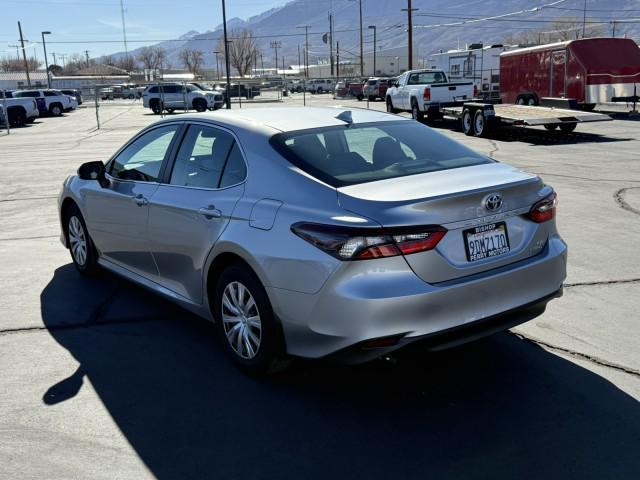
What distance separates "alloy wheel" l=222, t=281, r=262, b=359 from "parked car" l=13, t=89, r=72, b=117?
42.1 metres

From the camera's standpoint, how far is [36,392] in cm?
418

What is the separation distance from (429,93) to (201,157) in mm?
20583

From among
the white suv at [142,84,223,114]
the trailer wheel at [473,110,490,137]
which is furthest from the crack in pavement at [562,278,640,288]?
the white suv at [142,84,223,114]

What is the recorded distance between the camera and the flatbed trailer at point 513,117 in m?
17.6

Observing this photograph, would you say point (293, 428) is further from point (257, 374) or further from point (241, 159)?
point (241, 159)

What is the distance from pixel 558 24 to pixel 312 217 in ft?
530

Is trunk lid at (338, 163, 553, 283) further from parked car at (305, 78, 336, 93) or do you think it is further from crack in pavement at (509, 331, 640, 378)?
parked car at (305, 78, 336, 93)

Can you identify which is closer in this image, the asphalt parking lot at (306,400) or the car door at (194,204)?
the asphalt parking lot at (306,400)

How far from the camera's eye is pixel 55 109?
142 feet

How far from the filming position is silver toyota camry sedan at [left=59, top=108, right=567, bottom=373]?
347 cm

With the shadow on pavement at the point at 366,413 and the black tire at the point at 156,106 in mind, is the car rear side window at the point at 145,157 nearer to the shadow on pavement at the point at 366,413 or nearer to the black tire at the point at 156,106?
the shadow on pavement at the point at 366,413

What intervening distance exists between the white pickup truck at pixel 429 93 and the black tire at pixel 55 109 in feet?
85.4

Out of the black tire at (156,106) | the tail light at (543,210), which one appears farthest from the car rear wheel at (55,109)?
the tail light at (543,210)

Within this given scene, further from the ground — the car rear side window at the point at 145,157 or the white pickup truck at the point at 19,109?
the car rear side window at the point at 145,157
